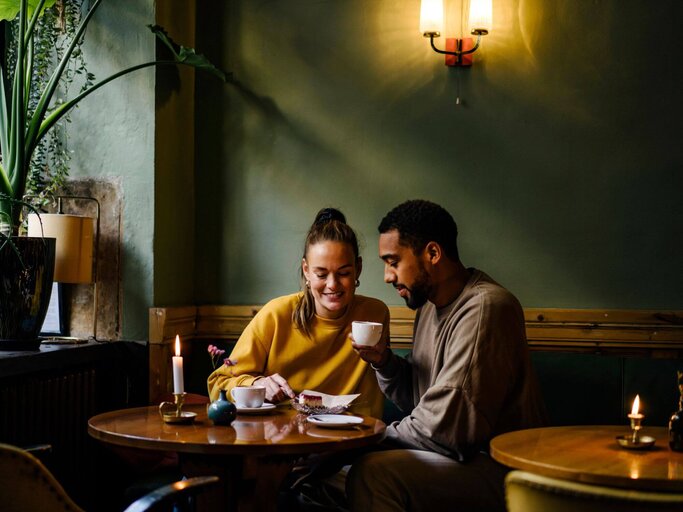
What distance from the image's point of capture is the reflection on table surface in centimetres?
217

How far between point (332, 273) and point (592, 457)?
127 cm

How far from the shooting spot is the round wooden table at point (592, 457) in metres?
1.79

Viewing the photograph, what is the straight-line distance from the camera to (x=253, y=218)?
12.9 ft

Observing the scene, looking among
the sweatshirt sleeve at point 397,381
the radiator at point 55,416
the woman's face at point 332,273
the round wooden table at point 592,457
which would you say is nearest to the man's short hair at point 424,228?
the woman's face at point 332,273

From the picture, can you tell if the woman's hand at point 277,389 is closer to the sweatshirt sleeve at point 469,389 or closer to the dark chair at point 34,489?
the sweatshirt sleeve at point 469,389

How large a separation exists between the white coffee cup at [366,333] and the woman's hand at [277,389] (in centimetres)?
33

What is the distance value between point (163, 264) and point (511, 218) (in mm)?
1596

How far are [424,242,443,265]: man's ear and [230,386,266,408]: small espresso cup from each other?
708 mm

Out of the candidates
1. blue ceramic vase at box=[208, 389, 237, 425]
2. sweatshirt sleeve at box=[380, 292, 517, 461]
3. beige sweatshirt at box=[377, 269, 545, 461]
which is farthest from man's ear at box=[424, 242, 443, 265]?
blue ceramic vase at box=[208, 389, 237, 425]

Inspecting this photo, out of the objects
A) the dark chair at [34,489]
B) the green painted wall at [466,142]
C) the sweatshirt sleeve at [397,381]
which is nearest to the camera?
the dark chair at [34,489]

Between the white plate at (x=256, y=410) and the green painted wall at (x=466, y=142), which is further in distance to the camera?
the green painted wall at (x=466, y=142)

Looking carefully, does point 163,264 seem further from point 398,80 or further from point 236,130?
point 398,80

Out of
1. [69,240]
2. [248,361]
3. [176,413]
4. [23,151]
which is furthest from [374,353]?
[23,151]

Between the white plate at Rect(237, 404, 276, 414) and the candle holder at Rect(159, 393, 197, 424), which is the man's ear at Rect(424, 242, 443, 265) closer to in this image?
the white plate at Rect(237, 404, 276, 414)
